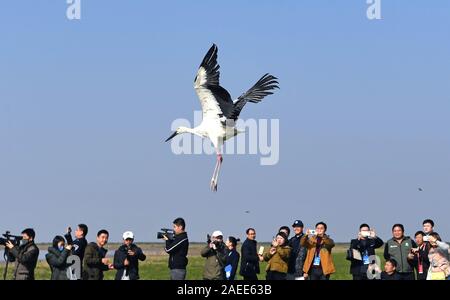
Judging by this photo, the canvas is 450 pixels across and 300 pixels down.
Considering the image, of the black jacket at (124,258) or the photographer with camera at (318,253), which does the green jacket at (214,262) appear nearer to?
the black jacket at (124,258)

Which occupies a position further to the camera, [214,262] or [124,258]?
[214,262]

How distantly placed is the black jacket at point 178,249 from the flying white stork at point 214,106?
5.58 meters

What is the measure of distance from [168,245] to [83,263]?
187 cm

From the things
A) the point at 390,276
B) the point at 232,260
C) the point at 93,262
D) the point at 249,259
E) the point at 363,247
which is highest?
the point at 363,247

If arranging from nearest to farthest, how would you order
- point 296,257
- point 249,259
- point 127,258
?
point 127,258
point 296,257
point 249,259

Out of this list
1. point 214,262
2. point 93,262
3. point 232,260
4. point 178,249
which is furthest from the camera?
→ point 232,260

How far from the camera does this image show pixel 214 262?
23375 mm

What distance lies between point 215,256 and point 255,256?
1641mm

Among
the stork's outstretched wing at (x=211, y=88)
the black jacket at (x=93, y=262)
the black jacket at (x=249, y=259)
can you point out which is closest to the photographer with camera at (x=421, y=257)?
the black jacket at (x=249, y=259)

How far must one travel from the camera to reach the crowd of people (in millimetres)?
22359

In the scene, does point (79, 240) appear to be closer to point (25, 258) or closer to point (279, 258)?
point (25, 258)

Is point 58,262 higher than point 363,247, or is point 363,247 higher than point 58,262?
point 363,247

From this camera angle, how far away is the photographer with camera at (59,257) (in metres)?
22.5

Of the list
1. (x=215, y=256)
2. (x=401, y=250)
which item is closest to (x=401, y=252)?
(x=401, y=250)
